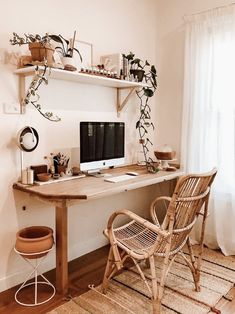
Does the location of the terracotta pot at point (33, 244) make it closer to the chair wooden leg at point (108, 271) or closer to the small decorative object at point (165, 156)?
the chair wooden leg at point (108, 271)

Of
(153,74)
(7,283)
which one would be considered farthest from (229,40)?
(7,283)

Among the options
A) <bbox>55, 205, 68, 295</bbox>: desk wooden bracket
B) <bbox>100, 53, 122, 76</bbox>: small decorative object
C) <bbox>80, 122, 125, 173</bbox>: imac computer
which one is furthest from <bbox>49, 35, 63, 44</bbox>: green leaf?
<bbox>55, 205, 68, 295</bbox>: desk wooden bracket

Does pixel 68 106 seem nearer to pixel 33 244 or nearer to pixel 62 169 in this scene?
pixel 62 169

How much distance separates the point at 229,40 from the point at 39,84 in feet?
5.83

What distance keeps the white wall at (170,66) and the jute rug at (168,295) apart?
1.32 metres

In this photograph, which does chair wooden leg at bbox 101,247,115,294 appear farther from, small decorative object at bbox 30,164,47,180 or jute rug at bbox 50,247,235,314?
small decorative object at bbox 30,164,47,180

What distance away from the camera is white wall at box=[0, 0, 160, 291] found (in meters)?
2.18

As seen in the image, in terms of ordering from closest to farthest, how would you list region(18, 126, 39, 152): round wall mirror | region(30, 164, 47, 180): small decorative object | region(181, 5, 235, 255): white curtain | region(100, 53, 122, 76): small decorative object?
region(18, 126, 39, 152): round wall mirror
region(30, 164, 47, 180): small decorative object
region(100, 53, 122, 76): small decorative object
region(181, 5, 235, 255): white curtain

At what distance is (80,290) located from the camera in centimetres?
224

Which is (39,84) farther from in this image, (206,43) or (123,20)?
(206,43)

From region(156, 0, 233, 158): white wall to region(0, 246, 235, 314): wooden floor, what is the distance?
1435 millimetres

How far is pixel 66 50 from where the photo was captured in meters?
2.40

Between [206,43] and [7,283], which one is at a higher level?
[206,43]

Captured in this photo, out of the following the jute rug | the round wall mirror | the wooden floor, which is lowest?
the wooden floor
